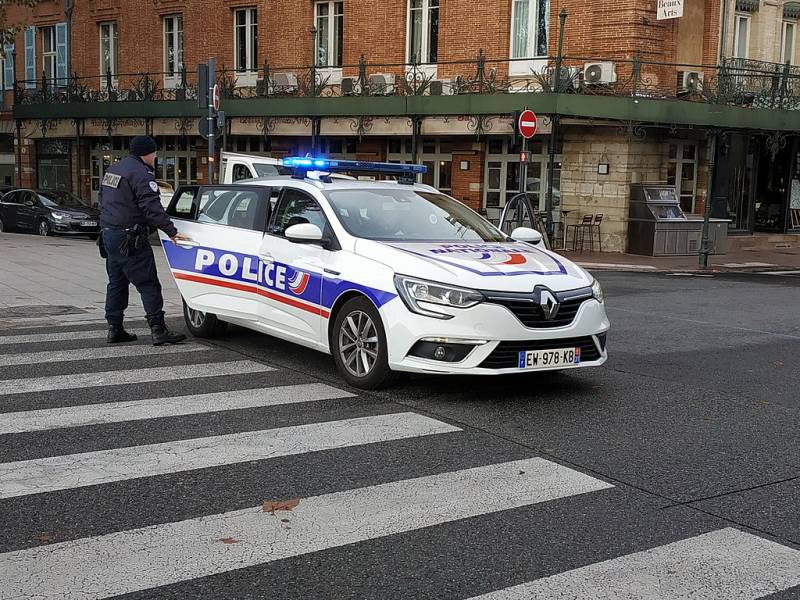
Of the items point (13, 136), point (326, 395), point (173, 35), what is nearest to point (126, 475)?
point (326, 395)

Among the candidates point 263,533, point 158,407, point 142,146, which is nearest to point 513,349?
point 158,407

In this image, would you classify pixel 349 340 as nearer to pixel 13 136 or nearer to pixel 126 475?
pixel 126 475

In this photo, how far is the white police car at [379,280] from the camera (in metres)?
6.83

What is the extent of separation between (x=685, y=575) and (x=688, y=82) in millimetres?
21679

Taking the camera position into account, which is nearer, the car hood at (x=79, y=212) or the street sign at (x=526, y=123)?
the street sign at (x=526, y=123)

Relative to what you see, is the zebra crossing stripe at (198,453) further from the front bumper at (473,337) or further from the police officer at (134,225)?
the police officer at (134,225)

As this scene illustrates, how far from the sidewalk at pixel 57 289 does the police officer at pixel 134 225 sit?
155 cm

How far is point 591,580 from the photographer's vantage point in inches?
155

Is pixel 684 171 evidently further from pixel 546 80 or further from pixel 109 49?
pixel 109 49

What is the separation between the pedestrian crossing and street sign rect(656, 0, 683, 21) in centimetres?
1836

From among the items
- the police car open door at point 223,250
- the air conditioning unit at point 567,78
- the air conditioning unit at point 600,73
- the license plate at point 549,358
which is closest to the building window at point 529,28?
the air conditioning unit at point 567,78

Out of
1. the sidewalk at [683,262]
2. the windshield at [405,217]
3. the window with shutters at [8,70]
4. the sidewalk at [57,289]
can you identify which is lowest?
the sidewalk at [683,262]

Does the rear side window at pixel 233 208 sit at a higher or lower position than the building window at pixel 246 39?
lower

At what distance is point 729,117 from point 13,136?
2770 centimetres
